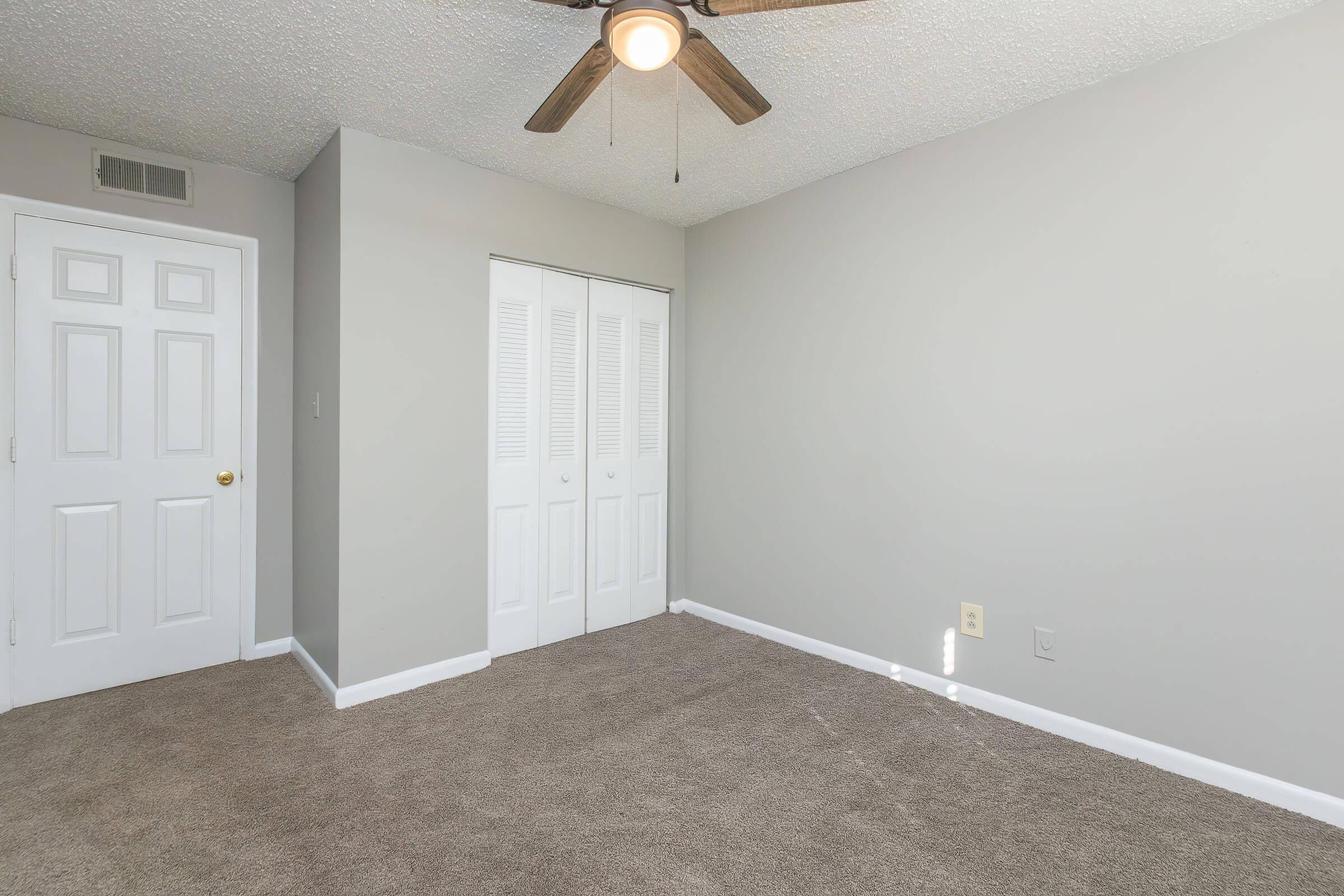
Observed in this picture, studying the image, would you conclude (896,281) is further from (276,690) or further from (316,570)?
(276,690)

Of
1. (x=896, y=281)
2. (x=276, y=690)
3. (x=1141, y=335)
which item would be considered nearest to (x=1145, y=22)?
(x=1141, y=335)

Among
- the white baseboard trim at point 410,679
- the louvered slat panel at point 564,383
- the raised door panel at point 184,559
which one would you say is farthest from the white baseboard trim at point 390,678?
the louvered slat panel at point 564,383

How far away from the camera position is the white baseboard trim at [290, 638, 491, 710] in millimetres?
2609

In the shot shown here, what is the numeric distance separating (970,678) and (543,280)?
2.76 meters

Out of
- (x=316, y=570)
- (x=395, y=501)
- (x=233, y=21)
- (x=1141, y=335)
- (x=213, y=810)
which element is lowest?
(x=213, y=810)

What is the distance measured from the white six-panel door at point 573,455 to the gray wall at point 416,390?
147mm

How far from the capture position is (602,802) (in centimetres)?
194

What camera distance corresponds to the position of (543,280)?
3268 mm

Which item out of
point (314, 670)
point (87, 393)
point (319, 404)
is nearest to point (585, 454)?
point (319, 404)

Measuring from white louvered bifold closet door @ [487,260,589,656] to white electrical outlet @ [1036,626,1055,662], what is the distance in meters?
2.22

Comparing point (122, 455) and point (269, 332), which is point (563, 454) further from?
point (122, 455)

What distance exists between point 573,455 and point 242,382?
5.49ft

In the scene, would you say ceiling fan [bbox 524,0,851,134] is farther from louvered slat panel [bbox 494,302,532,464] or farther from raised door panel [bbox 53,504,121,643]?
raised door panel [bbox 53,504,121,643]

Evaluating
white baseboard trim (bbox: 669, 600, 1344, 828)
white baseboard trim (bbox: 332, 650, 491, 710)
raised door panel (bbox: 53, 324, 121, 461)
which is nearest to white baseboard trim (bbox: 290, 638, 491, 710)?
white baseboard trim (bbox: 332, 650, 491, 710)
